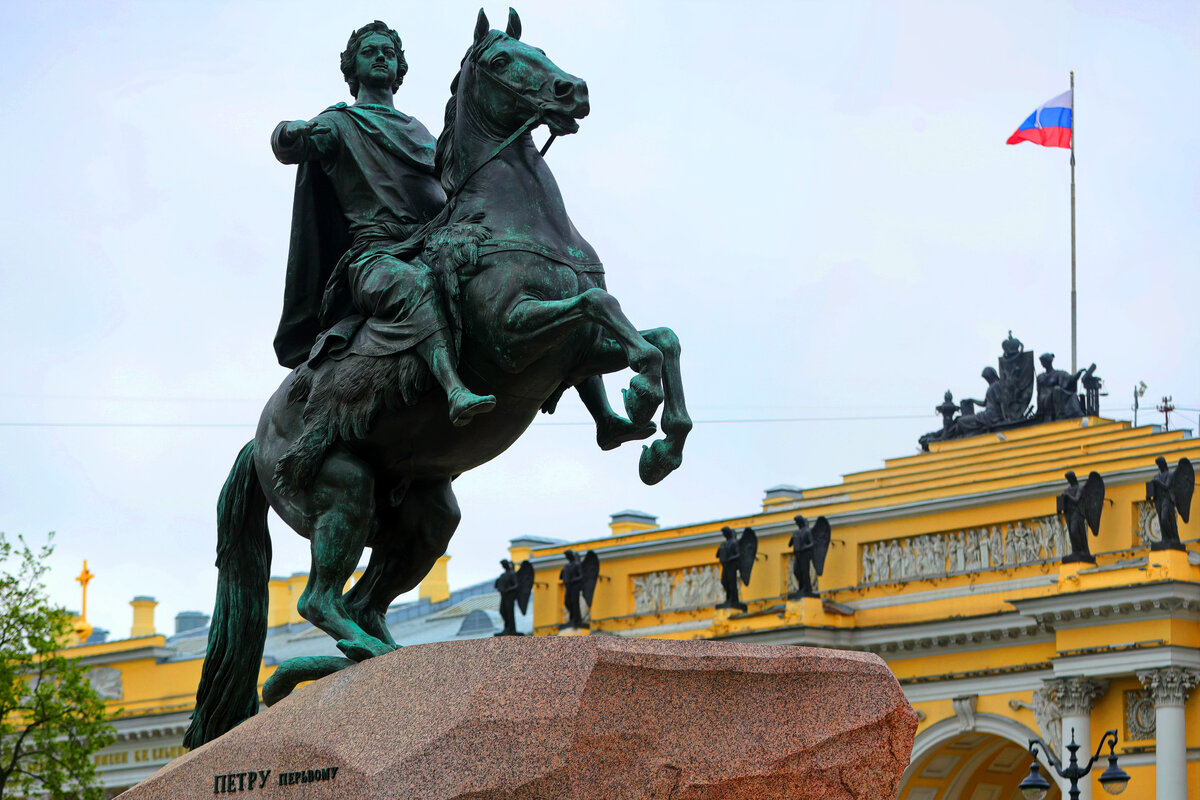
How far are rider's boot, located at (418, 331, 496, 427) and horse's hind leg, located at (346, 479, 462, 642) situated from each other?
0.64 metres

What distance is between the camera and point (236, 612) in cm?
664

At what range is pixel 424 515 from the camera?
250 inches

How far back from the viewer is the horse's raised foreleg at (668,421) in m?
5.50

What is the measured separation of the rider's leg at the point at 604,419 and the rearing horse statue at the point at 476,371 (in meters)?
0.12

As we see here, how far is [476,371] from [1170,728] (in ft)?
86.6

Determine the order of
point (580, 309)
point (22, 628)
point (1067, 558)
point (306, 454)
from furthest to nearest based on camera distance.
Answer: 1. point (1067, 558)
2. point (22, 628)
3. point (306, 454)
4. point (580, 309)

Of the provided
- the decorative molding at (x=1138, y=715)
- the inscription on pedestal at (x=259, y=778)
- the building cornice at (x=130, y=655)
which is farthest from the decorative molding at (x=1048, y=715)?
the inscription on pedestal at (x=259, y=778)

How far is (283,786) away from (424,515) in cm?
113

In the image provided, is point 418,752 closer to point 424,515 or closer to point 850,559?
point 424,515

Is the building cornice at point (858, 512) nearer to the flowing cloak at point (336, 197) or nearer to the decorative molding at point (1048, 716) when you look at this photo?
the decorative molding at point (1048, 716)

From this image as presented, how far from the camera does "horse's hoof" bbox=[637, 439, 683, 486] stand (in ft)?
18.1

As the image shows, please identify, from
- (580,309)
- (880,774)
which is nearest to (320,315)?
(580,309)

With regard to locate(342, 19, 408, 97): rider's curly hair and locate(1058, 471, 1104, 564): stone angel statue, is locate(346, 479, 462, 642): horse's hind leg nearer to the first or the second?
locate(342, 19, 408, 97): rider's curly hair

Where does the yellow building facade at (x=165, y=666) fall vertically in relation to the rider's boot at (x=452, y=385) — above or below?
above
